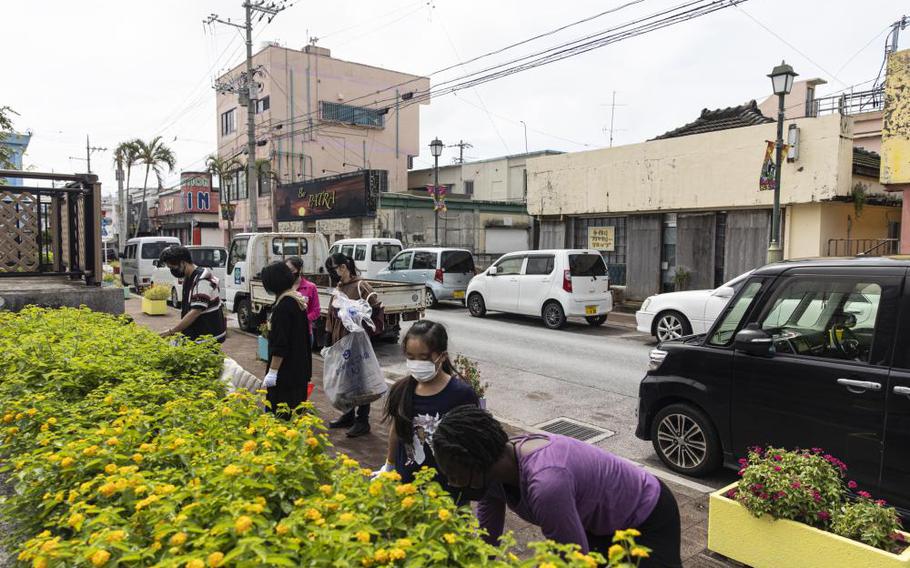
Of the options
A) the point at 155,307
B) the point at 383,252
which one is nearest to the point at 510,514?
the point at 155,307

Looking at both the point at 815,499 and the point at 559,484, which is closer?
the point at 559,484

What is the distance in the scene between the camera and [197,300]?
240 inches

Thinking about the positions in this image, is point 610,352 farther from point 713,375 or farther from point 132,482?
point 132,482

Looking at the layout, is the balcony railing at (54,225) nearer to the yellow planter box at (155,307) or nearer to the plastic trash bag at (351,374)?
the plastic trash bag at (351,374)

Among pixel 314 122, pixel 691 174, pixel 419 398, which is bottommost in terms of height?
pixel 419 398

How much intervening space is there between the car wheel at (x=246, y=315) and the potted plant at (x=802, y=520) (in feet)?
36.0

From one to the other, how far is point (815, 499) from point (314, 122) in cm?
3771

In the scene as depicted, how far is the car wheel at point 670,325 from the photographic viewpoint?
36.6 ft

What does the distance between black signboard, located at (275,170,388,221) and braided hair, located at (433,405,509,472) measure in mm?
25752

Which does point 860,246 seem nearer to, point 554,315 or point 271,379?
point 554,315

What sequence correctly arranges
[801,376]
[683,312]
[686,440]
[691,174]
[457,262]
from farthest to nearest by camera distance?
[457,262] < [691,174] < [683,312] < [686,440] < [801,376]

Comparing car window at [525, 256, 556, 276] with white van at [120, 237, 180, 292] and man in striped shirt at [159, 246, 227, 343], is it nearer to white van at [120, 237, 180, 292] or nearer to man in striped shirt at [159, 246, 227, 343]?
man in striped shirt at [159, 246, 227, 343]

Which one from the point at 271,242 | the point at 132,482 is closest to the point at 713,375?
the point at 132,482

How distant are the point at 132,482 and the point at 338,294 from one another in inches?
166
